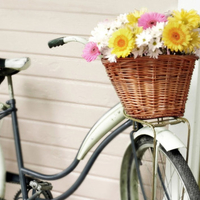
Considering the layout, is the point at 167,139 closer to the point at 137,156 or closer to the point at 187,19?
the point at 137,156

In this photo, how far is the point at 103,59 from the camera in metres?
1.21

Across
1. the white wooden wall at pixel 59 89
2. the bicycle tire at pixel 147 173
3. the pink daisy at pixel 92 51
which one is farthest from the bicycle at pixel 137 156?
the white wooden wall at pixel 59 89

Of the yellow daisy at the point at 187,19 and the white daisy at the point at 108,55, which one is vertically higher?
the yellow daisy at the point at 187,19

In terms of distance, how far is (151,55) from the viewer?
110 cm

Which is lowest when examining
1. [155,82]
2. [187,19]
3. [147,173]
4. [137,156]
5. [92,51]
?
[147,173]

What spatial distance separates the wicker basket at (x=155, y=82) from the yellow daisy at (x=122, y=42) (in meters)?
0.03

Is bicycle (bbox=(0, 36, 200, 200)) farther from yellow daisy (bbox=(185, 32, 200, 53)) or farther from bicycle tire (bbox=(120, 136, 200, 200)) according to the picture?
yellow daisy (bbox=(185, 32, 200, 53))

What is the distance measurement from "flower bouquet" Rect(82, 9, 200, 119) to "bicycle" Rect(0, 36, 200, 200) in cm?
9

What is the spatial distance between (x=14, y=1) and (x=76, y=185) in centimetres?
112

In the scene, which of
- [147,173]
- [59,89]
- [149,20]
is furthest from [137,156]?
[59,89]

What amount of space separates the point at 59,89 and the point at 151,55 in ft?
3.15

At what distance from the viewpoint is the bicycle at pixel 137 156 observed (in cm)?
121

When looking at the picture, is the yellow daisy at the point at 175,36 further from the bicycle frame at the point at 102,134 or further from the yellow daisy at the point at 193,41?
the bicycle frame at the point at 102,134

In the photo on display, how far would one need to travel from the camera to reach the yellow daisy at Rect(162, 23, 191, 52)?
42.0 inches
